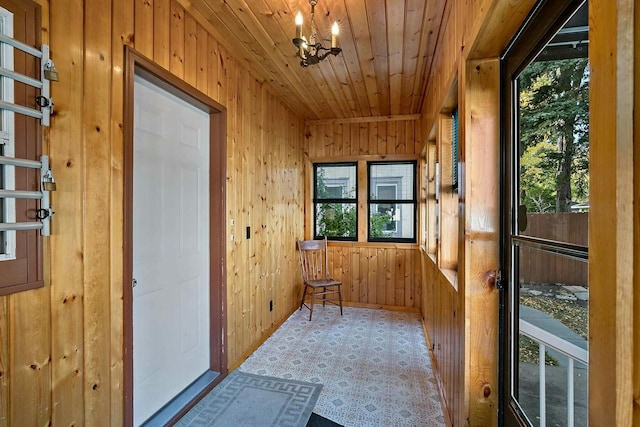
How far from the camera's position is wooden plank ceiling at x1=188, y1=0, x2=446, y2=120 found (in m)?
1.94

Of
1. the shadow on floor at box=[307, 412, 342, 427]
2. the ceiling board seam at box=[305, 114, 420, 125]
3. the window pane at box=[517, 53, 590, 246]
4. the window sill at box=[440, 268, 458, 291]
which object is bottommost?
the shadow on floor at box=[307, 412, 342, 427]

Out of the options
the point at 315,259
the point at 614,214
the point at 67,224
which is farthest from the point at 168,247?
the point at 315,259

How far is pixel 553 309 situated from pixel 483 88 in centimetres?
96

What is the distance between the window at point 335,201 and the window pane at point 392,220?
25 cm

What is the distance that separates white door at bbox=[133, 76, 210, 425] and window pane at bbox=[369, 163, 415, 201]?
2544 millimetres

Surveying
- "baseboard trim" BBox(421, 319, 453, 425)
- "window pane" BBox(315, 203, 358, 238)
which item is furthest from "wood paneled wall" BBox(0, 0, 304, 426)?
"window pane" BBox(315, 203, 358, 238)

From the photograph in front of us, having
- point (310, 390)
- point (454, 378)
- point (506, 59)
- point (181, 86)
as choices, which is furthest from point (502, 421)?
point (181, 86)

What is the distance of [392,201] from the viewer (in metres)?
4.24

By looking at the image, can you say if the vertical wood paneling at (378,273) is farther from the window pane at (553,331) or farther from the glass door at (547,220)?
the window pane at (553,331)

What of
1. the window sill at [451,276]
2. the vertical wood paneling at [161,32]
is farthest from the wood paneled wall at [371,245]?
the vertical wood paneling at [161,32]

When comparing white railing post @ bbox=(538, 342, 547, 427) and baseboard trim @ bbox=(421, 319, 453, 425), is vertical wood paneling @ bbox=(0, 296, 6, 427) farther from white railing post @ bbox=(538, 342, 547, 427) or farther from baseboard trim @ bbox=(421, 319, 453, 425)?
baseboard trim @ bbox=(421, 319, 453, 425)

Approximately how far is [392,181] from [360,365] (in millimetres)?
2500

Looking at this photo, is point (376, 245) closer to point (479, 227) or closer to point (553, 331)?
point (479, 227)

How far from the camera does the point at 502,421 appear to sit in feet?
→ 4.29
